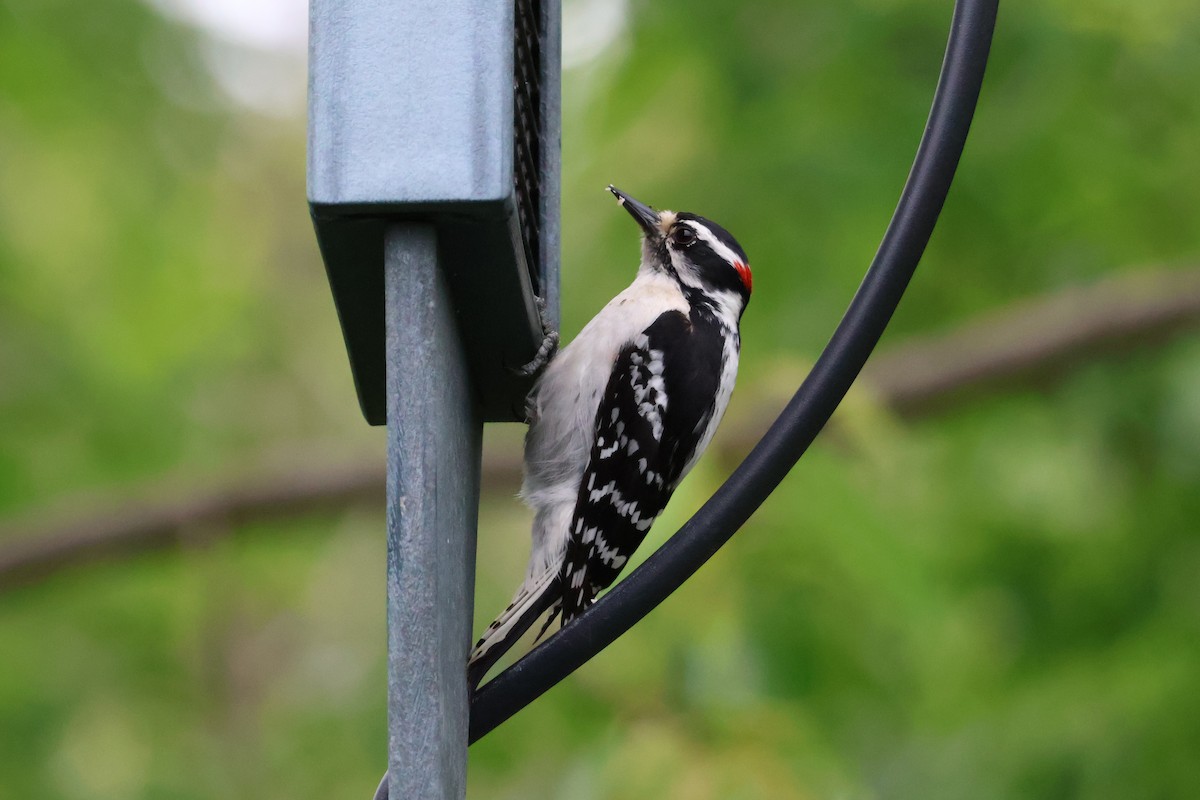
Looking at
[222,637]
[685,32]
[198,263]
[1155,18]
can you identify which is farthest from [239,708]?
[1155,18]

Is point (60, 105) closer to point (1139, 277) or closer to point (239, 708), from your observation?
point (239, 708)

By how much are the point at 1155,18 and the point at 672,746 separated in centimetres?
284

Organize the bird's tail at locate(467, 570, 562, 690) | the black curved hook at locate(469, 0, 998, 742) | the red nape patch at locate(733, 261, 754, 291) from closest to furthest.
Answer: the black curved hook at locate(469, 0, 998, 742) < the bird's tail at locate(467, 570, 562, 690) < the red nape patch at locate(733, 261, 754, 291)

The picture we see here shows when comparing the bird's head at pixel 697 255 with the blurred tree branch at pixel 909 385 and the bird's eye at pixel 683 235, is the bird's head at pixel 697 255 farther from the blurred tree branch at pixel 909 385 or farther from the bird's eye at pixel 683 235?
the blurred tree branch at pixel 909 385

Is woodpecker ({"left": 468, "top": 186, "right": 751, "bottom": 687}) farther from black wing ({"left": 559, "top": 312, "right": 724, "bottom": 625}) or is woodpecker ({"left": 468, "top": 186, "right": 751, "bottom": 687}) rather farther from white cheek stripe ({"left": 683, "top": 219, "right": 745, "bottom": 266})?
white cheek stripe ({"left": 683, "top": 219, "right": 745, "bottom": 266})

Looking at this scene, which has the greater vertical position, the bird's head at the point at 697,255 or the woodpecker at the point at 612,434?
the bird's head at the point at 697,255

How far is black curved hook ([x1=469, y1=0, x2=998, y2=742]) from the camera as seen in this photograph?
78.5 inches

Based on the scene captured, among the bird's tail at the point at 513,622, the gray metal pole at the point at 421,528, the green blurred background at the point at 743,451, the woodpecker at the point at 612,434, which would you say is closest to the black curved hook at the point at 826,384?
the gray metal pole at the point at 421,528

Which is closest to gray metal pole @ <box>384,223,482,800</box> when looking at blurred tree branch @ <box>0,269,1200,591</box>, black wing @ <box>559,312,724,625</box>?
black wing @ <box>559,312,724,625</box>

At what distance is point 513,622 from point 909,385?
85.0 inches

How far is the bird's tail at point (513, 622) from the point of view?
8.84ft

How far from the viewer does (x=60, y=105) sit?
635cm

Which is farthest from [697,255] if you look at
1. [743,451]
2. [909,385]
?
[909,385]

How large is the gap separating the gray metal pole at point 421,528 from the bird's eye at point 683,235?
Result: 7.23ft
